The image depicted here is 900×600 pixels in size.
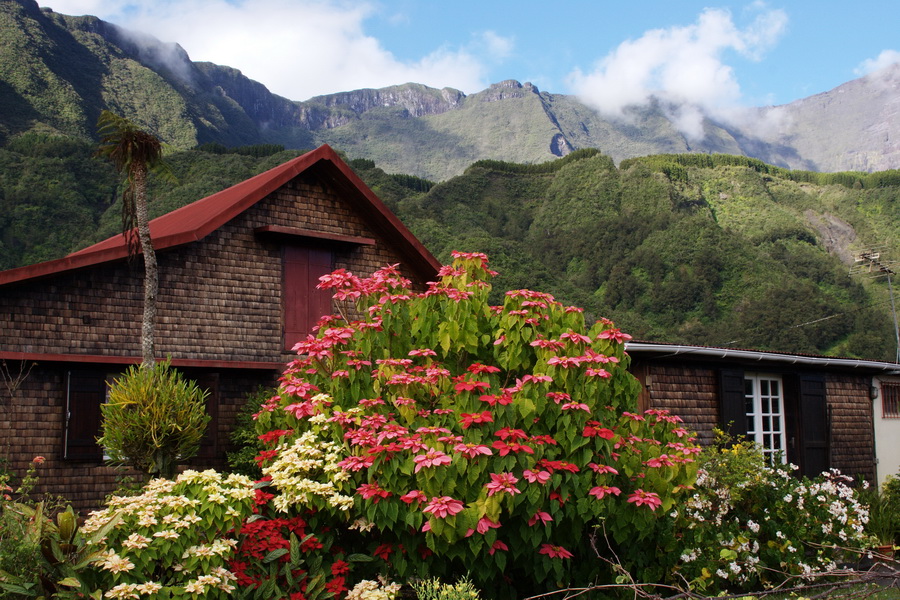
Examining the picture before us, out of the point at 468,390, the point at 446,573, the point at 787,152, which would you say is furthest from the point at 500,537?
the point at 787,152

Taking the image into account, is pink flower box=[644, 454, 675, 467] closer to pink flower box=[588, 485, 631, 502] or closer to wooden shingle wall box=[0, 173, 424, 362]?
pink flower box=[588, 485, 631, 502]

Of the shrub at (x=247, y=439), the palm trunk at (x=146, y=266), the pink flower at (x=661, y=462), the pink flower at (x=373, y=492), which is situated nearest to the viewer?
the pink flower at (x=373, y=492)

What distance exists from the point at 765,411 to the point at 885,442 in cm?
365

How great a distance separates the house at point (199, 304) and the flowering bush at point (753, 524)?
21.4ft

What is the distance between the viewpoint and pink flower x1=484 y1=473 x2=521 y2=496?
7387 mm

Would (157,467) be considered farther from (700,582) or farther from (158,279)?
(700,582)

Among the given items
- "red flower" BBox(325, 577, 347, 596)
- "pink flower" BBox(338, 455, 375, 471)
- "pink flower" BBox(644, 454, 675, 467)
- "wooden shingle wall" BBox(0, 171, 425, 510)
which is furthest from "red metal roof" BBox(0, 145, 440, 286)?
"pink flower" BBox(644, 454, 675, 467)

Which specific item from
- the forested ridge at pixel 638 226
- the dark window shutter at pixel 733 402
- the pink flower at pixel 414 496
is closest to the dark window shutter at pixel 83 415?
the pink flower at pixel 414 496

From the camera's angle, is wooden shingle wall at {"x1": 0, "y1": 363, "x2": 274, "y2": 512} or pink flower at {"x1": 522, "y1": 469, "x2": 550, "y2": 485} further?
wooden shingle wall at {"x1": 0, "y1": 363, "x2": 274, "y2": 512}

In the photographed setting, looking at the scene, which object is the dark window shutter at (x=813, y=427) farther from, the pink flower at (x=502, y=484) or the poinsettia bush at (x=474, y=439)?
the pink flower at (x=502, y=484)

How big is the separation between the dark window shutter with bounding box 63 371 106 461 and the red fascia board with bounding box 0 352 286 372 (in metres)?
0.29

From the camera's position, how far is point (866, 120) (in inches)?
6137

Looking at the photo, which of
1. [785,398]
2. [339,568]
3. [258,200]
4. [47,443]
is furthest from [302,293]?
[785,398]

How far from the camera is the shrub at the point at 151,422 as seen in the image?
33.6 feet
